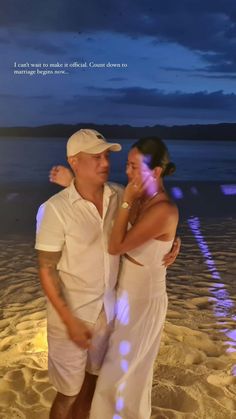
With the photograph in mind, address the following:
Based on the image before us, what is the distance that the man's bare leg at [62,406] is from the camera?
2549mm

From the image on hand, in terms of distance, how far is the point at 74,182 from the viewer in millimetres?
2553

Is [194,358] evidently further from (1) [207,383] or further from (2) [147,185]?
(2) [147,185]

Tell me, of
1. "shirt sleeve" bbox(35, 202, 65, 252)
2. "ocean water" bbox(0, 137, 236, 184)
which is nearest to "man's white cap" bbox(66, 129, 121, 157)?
"shirt sleeve" bbox(35, 202, 65, 252)

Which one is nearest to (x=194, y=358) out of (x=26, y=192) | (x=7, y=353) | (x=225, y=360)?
(x=225, y=360)

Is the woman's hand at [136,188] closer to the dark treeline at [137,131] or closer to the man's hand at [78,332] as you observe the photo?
the man's hand at [78,332]

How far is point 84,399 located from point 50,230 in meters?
1.21

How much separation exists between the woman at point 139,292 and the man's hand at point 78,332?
0.21 meters

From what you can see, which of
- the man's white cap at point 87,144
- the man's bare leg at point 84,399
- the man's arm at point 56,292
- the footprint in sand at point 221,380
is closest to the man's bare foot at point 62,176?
the man's white cap at point 87,144

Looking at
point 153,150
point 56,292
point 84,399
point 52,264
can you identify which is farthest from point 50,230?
point 84,399

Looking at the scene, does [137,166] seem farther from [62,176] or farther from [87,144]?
[62,176]

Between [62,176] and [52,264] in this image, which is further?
[62,176]

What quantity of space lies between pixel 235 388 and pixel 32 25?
31824 mm

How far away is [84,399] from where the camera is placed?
2.81 metres

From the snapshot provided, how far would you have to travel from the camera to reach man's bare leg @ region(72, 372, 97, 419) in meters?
2.78
